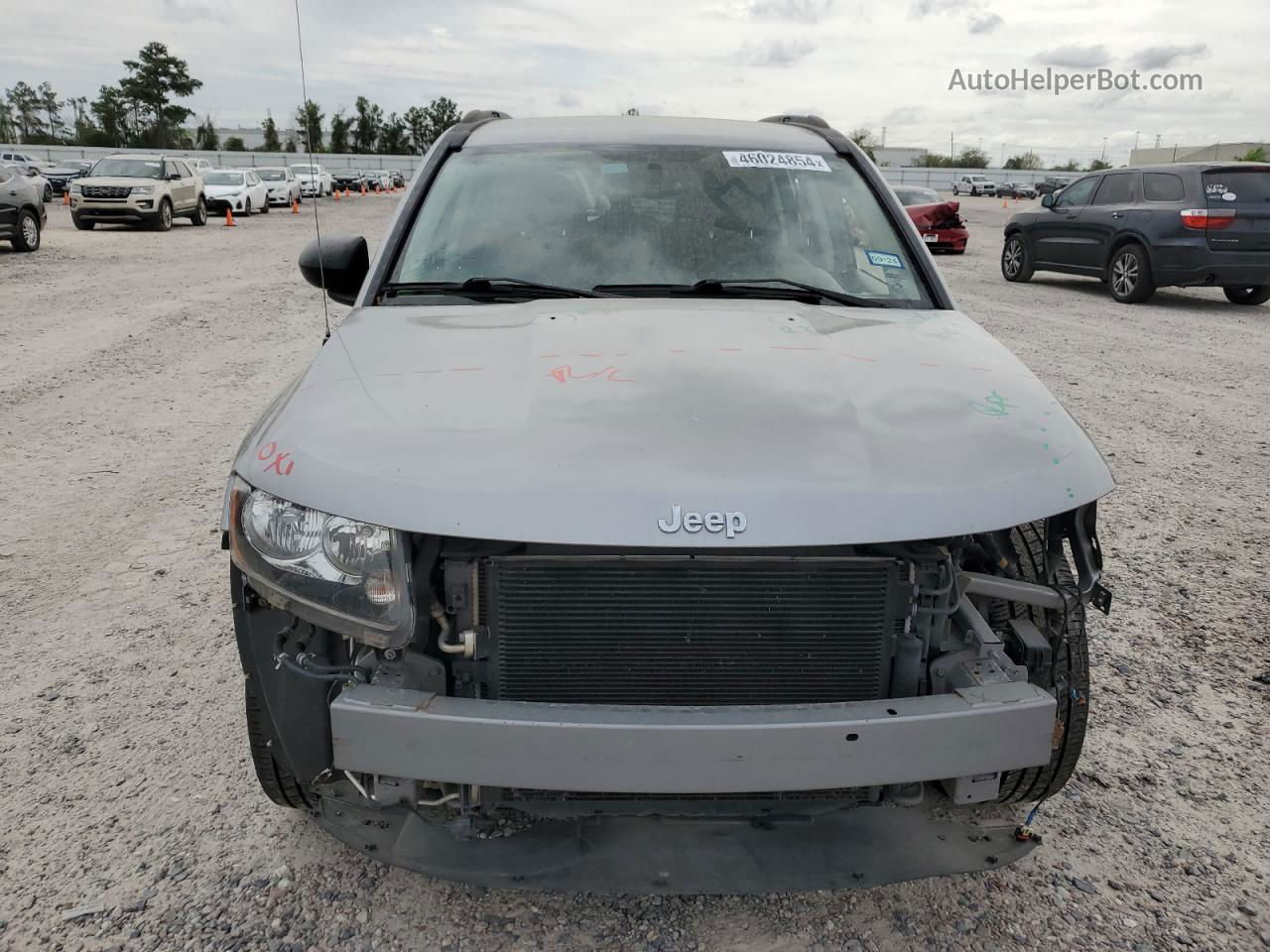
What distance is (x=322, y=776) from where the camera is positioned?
7.02 feet

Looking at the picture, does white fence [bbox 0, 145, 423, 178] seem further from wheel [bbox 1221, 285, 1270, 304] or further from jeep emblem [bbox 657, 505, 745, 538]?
jeep emblem [bbox 657, 505, 745, 538]


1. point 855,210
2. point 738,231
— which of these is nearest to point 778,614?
point 738,231

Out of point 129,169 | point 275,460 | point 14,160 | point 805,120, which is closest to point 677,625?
point 275,460

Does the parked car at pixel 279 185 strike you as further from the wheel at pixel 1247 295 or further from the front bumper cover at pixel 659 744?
the front bumper cover at pixel 659 744

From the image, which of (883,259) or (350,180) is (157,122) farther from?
(883,259)

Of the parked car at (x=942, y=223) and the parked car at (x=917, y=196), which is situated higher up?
the parked car at (x=917, y=196)

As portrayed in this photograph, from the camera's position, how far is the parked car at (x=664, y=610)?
190 cm

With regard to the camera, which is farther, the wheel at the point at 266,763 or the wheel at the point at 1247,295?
the wheel at the point at 1247,295

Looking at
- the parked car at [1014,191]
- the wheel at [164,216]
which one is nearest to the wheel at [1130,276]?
the wheel at [164,216]

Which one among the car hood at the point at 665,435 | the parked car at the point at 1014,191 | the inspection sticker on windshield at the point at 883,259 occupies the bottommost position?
the parked car at the point at 1014,191

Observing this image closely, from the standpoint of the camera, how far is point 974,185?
216 feet

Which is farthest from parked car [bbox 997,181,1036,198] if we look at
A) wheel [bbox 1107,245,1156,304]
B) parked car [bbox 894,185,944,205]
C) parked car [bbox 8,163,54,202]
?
wheel [bbox 1107,245,1156,304]

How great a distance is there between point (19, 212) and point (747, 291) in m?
17.2

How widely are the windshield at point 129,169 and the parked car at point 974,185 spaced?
54.7 metres
